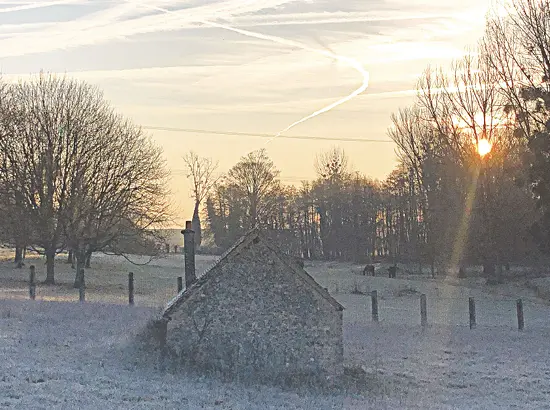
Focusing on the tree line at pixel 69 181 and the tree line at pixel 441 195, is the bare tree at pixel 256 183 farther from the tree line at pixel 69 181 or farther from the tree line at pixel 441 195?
the tree line at pixel 69 181

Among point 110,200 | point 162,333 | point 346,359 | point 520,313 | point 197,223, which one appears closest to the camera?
point 162,333

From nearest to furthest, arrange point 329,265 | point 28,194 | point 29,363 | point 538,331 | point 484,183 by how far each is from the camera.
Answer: point 29,363 → point 538,331 → point 28,194 → point 484,183 → point 329,265

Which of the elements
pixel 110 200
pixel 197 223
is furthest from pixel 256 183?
pixel 110 200

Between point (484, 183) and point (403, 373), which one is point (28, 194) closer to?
point (403, 373)

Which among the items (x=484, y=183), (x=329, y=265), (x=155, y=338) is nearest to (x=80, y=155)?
(x=155, y=338)

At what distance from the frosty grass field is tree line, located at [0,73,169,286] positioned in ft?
15.4

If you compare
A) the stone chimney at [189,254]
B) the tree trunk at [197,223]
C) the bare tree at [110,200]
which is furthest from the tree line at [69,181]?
the tree trunk at [197,223]

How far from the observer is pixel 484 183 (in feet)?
178

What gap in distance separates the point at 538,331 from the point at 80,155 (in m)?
27.1

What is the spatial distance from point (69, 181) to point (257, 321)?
26464 mm

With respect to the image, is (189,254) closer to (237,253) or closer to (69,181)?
(237,253)

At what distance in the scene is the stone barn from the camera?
1956 cm

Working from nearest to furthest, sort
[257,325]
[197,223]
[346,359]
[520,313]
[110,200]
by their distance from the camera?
1. [257,325]
2. [346,359]
3. [520,313]
4. [110,200]
5. [197,223]

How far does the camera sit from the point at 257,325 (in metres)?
19.8
